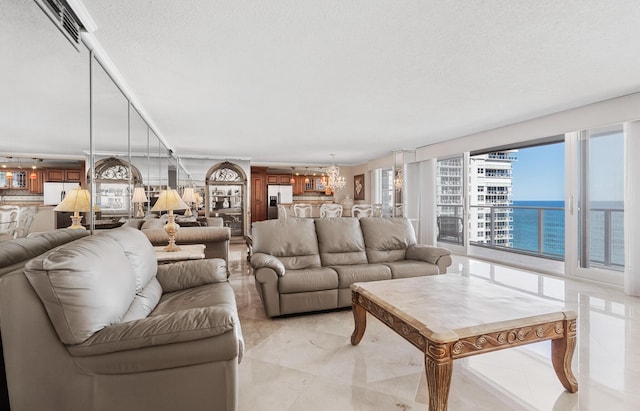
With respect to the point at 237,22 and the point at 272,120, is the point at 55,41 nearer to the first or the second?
the point at 237,22

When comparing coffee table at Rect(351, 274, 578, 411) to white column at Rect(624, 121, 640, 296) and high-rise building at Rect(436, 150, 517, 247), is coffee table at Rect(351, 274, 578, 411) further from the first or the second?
high-rise building at Rect(436, 150, 517, 247)

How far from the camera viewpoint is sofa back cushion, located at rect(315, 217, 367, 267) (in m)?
3.70

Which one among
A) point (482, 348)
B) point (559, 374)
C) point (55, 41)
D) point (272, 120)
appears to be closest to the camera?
point (482, 348)

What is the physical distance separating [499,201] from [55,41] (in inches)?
321

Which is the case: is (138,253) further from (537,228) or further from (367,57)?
(537,228)

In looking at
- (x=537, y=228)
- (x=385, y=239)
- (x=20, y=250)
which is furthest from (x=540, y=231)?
(x=20, y=250)

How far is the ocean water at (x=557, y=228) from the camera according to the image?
166 inches

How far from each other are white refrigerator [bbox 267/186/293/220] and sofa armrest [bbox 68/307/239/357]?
9.92 m

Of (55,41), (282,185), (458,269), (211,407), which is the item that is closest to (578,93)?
(458,269)

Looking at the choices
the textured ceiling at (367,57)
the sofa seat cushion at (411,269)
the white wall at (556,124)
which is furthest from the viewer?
the white wall at (556,124)

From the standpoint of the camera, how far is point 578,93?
3881 mm

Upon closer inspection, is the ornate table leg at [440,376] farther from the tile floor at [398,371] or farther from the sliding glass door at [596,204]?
the sliding glass door at [596,204]

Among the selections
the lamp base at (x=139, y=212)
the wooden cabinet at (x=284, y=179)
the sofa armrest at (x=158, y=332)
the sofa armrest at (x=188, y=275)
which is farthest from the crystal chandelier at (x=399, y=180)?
the sofa armrest at (x=158, y=332)

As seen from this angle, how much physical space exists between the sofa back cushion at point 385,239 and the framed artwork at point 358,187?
6.65 metres
